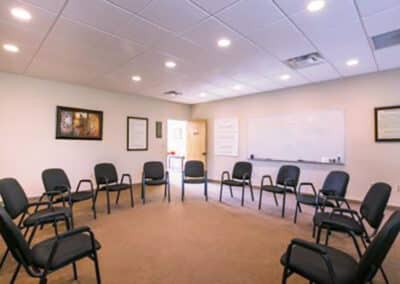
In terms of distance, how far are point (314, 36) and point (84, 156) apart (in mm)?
5226

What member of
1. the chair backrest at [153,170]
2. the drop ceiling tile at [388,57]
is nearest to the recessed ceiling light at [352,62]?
the drop ceiling tile at [388,57]

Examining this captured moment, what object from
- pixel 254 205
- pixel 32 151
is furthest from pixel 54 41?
pixel 254 205

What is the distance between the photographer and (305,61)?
3973 mm

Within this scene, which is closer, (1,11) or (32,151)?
(1,11)

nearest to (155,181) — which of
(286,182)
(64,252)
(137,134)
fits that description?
(137,134)

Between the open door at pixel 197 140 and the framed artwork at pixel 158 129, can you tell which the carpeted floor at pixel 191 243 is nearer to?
the framed artwork at pixel 158 129

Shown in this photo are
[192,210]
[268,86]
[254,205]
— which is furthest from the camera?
[268,86]

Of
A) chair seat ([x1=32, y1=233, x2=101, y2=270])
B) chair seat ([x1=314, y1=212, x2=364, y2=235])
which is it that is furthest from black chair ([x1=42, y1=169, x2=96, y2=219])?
chair seat ([x1=314, y1=212, x2=364, y2=235])

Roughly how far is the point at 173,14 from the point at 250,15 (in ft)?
2.76

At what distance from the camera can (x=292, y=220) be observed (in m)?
3.78

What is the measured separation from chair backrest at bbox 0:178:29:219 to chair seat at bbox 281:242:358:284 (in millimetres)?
2719

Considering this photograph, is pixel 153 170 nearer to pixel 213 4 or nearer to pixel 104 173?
pixel 104 173

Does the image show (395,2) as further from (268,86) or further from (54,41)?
(54,41)

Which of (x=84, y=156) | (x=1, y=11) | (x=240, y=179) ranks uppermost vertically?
(x=1, y=11)
